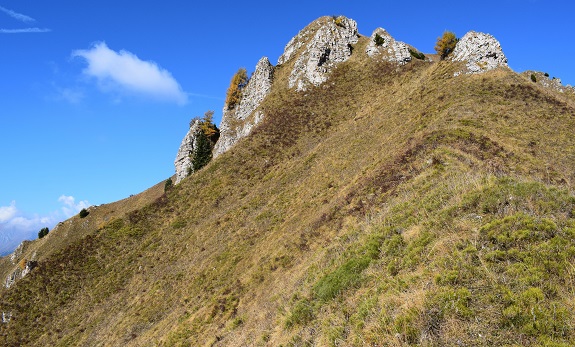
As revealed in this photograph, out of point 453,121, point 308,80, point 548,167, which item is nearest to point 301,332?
point 548,167

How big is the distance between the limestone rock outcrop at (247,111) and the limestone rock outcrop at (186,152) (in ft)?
21.0

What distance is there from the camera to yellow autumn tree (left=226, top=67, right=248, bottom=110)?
82750mm

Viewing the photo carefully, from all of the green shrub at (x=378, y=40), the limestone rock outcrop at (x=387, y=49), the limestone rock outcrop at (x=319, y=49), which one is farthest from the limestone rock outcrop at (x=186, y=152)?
the green shrub at (x=378, y=40)

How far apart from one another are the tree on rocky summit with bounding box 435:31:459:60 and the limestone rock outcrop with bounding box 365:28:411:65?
8870 mm

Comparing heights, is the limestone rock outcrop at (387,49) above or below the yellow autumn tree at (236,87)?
below

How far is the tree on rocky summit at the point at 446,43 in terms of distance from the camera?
207 feet

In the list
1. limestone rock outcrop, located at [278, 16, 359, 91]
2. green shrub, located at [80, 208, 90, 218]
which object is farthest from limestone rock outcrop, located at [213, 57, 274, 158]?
green shrub, located at [80, 208, 90, 218]

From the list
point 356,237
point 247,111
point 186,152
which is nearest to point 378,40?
point 247,111

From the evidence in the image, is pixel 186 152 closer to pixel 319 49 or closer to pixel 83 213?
pixel 83 213

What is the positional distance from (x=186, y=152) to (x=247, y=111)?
1759cm

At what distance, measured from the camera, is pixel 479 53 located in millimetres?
52594

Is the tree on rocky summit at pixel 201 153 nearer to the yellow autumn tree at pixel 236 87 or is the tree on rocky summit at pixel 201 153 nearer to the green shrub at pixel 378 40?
the yellow autumn tree at pixel 236 87

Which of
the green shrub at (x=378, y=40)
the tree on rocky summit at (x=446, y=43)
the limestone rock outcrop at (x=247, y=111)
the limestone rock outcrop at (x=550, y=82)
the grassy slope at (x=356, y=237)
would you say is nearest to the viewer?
the grassy slope at (x=356, y=237)

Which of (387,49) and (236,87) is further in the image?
(236,87)
